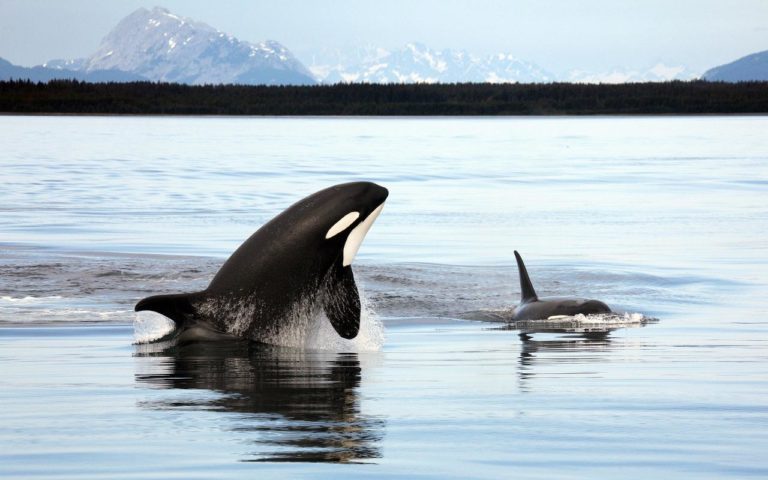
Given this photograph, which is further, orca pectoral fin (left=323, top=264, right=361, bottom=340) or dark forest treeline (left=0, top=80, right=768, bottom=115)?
dark forest treeline (left=0, top=80, right=768, bottom=115)

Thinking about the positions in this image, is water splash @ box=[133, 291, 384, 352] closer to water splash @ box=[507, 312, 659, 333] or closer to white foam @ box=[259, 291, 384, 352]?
white foam @ box=[259, 291, 384, 352]

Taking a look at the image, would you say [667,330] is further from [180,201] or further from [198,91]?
[198,91]

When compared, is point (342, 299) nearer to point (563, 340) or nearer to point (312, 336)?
point (312, 336)

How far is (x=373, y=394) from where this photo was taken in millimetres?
7488

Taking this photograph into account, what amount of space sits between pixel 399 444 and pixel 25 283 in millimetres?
9406

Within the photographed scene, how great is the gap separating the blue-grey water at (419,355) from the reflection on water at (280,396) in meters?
0.02

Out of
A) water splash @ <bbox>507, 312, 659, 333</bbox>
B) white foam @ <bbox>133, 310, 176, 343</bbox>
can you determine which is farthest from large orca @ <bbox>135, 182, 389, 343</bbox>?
water splash @ <bbox>507, 312, 659, 333</bbox>

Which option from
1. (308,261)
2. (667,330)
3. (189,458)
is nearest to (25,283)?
(308,261)

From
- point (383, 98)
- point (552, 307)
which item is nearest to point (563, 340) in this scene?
point (552, 307)

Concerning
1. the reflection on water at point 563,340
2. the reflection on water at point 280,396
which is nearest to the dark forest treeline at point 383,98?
the reflection on water at point 563,340

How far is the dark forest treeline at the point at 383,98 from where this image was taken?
5079 inches

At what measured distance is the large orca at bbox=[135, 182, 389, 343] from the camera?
9336mm

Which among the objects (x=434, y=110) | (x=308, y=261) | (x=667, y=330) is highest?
(x=434, y=110)

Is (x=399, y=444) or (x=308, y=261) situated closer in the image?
(x=399, y=444)
